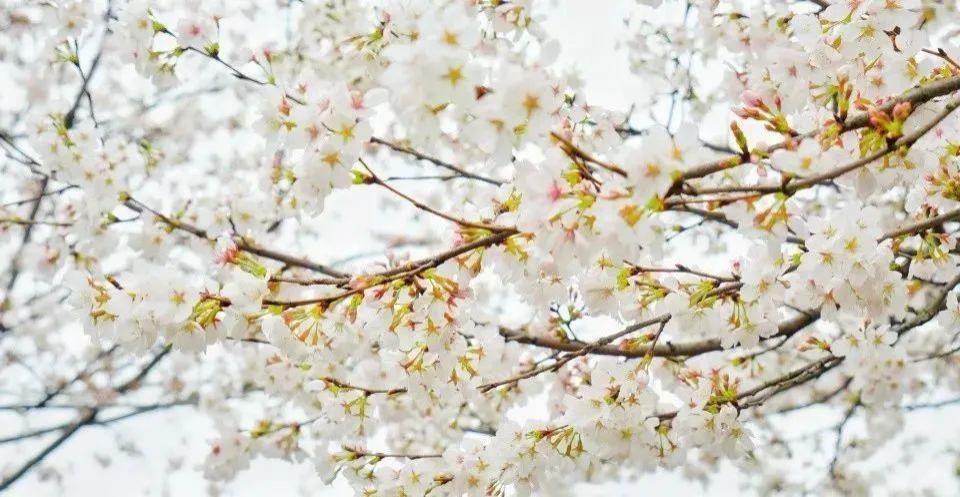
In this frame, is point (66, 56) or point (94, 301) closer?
point (94, 301)

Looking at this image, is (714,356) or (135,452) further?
(135,452)

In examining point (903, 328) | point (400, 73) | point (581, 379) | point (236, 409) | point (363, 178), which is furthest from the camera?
point (236, 409)

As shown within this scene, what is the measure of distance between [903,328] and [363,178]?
2.05 metres

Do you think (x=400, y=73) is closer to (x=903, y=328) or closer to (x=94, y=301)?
(x=94, y=301)

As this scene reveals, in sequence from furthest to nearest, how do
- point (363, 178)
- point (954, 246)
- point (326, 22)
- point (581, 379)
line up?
point (326, 22) < point (581, 379) < point (954, 246) < point (363, 178)

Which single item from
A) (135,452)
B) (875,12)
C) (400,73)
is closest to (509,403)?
(875,12)

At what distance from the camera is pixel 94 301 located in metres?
1.72

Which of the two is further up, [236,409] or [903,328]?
[236,409]

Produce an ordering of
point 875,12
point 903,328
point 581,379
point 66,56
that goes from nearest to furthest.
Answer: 1. point 875,12
2. point 903,328
3. point 581,379
4. point 66,56

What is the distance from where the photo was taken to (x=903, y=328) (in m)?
2.59

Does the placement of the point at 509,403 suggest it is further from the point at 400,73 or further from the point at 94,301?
the point at 400,73

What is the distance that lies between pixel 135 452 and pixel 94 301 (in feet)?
17.6

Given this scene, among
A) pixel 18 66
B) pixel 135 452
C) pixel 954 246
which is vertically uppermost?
pixel 18 66

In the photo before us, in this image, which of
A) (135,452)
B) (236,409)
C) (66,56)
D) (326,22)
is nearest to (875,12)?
(66,56)
